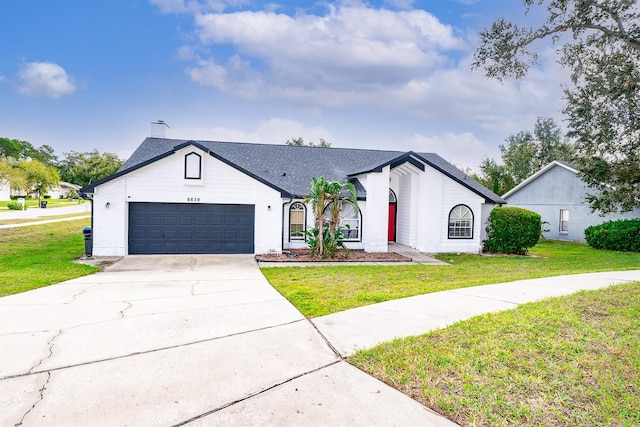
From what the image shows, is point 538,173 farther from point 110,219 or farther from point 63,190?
point 63,190

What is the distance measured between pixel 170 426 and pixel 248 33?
57.2ft

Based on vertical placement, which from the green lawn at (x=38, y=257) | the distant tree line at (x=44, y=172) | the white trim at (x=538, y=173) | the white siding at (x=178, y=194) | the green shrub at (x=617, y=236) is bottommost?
the green lawn at (x=38, y=257)

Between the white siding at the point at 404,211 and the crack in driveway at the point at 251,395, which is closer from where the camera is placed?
the crack in driveway at the point at 251,395

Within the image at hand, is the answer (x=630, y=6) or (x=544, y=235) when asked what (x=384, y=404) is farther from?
(x=544, y=235)

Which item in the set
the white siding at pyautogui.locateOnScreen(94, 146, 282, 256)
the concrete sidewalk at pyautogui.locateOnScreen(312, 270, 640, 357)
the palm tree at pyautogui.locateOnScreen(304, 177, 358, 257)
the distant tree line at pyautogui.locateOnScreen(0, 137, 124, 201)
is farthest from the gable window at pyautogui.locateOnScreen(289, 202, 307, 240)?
the distant tree line at pyautogui.locateOnScreen(0, 137, 124, 201)

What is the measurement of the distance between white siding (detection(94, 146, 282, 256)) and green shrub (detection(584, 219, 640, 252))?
17187 mm

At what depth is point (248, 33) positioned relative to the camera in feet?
56.1

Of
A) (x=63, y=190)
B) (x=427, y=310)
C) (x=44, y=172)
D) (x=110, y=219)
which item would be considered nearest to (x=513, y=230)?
(x=427, y=310)

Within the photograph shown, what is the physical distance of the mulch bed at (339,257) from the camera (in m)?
13.6

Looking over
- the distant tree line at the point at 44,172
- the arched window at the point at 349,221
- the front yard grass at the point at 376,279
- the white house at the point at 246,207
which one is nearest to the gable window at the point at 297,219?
the white house at the point at 246,207

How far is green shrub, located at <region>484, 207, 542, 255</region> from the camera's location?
55.1ft

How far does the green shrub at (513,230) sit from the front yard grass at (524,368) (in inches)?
468

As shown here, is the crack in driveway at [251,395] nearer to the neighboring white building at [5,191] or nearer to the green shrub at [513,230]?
the green shrub at [513,230]

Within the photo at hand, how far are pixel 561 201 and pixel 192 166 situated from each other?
22489 mm
